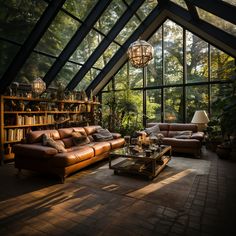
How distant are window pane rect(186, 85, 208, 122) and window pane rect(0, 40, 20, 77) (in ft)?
18.4

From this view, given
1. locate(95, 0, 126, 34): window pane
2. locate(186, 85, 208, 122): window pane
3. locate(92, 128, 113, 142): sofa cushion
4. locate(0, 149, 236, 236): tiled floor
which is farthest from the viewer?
locate(186, 85, 208, 122): window pane

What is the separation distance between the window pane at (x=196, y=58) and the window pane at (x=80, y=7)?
12.7ft

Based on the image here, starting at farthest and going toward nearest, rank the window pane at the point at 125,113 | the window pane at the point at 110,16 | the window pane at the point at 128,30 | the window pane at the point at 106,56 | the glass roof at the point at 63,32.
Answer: the window pane at the point at 125,113, the window pane at the point at 106,56, the window pane at the point at 128,30, the window pane at the point at 110,16, the glass roof at the point at 63,32

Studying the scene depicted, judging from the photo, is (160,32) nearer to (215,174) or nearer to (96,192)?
(215,174)

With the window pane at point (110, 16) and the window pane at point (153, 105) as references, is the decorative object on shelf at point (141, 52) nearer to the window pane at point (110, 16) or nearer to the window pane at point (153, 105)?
the window pane at point (110, 16)

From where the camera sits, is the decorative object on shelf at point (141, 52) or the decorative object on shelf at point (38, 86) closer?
the decorative object on shelf at point (141, 52)

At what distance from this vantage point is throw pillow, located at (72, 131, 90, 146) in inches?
176

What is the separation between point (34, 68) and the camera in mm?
5094

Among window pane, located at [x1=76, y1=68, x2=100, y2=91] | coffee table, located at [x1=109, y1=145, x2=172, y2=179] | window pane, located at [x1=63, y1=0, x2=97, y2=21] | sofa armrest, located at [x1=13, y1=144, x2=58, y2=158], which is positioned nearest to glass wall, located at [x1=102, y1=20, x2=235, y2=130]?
window pane, located at [x1=76, y1=68, x2=100, y2=91]

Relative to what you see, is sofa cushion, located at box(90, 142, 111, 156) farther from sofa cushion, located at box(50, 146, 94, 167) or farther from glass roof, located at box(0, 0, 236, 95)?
glass roof, located at box(0, 0, 236, 95)

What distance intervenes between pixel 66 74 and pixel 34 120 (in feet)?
6.22

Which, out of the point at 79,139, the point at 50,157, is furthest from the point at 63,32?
the point at 50,157

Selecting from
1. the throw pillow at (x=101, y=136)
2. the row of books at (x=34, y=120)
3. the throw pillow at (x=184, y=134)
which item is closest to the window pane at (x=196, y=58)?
the throw pillow at (x=184, y=134)

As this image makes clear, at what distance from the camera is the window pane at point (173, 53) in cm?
702
